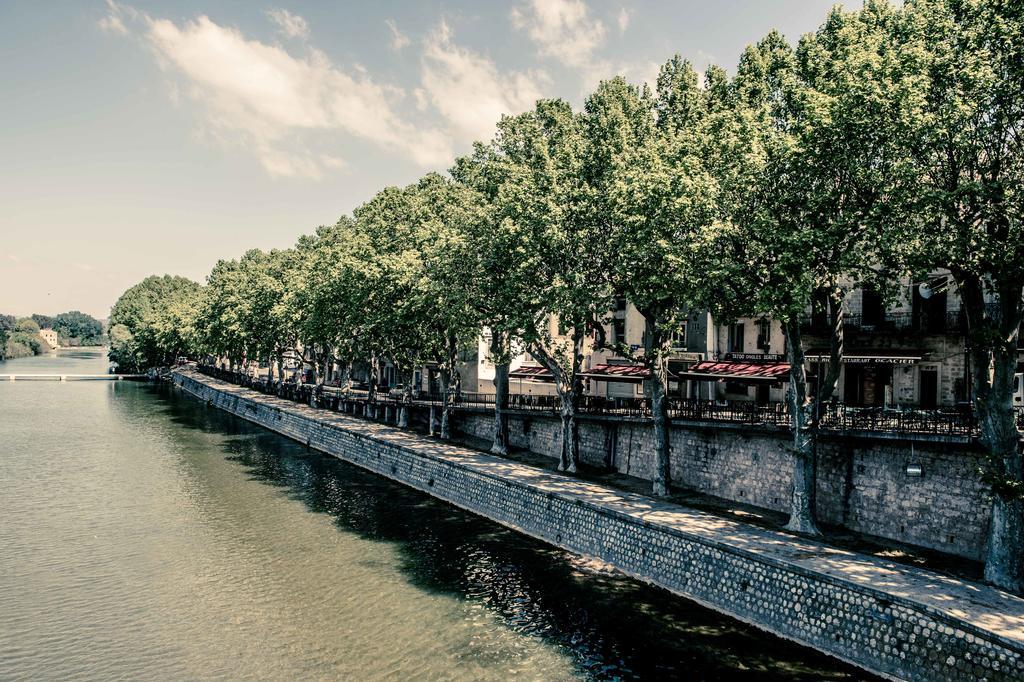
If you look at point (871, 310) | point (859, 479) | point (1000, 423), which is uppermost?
point (871, 310)

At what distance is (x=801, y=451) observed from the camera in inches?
996

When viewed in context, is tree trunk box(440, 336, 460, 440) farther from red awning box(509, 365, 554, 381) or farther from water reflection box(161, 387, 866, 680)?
water reflection box(161, 387, 866, 680)

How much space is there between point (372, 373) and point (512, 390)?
12.2 metres

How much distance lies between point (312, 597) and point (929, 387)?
30720 millimetres

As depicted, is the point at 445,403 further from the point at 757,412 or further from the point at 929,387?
the point at 929,387

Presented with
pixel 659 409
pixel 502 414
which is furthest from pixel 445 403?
pixel 659 409

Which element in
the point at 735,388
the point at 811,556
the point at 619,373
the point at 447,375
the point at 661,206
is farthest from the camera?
the point at 447,375

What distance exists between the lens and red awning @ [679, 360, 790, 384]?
31411 millimetres

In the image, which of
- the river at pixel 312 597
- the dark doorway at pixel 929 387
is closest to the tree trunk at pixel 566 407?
the river at pixel 312 597

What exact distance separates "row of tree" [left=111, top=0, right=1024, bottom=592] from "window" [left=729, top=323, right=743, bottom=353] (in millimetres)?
11467

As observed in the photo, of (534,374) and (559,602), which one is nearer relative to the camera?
(559,602)

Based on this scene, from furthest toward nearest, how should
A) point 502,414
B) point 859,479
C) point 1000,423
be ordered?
1. point 502,414
2. point 859,479
3. point 1000,423

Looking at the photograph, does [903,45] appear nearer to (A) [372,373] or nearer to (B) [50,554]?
(B) [50,554]

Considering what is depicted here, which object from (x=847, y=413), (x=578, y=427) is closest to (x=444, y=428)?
(x=578, y=427)
